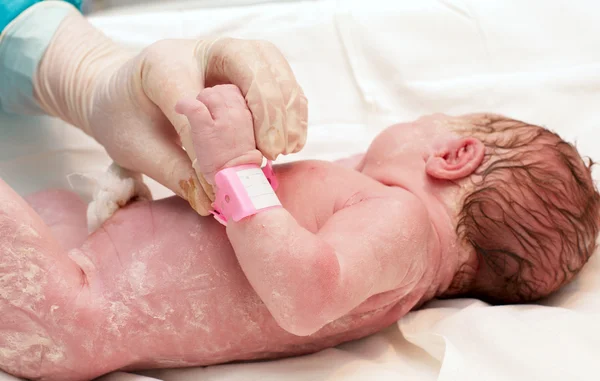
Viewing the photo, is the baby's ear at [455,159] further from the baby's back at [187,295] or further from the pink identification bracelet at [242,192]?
the pink identification bracelet at [242,192]

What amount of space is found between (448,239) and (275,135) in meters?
0.43

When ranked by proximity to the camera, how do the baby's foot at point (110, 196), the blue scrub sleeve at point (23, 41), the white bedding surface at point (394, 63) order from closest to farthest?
the baby's foot at point (110, 196) → the blue scrub sleeve at point (23, 41) → the white bedding surface at point (394, 63)

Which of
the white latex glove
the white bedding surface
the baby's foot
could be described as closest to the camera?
the white latex glove

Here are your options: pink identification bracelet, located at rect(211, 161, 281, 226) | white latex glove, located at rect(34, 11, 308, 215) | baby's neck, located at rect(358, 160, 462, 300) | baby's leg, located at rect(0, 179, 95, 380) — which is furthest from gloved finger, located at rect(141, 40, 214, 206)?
baby's neck, located at rect(358, 160, 462, 300)

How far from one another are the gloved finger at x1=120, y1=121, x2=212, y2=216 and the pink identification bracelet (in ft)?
0.45

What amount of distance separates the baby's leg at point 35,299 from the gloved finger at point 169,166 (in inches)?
8.9

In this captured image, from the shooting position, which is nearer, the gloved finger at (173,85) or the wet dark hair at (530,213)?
the gloved finger at (173,85)

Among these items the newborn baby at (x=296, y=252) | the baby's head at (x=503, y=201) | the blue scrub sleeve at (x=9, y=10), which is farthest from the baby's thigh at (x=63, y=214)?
the baby's head at (x=503, y=201)

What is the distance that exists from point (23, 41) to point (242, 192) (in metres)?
0.86

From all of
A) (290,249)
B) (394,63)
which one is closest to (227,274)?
(290,249)

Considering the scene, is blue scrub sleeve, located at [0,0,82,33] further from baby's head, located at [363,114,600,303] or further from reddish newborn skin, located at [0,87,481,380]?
baby's head, located at [363,114,600,303]

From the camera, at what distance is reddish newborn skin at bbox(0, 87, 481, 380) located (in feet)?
3.16

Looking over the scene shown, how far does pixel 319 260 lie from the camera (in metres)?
0.94

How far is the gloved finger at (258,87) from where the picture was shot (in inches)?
40.4
